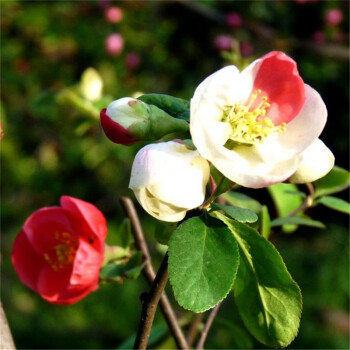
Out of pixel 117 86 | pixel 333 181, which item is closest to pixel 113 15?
pixel 117 86

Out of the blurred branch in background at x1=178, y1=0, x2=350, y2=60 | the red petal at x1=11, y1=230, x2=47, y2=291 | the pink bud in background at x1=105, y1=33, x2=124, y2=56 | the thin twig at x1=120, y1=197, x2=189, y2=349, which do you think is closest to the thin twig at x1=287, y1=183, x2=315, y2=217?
the thin twig at x1=120, y1=197, x2=189, y2=349

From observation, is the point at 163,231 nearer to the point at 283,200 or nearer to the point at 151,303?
the point at 151,303

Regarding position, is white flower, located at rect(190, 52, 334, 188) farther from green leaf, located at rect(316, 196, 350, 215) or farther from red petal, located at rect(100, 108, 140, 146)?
green leaf, located at rect(316, 196, 350, 215)

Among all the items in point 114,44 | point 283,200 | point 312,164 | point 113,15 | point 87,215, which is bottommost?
point 114,44

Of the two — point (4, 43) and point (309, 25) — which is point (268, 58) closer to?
point (309, 25)

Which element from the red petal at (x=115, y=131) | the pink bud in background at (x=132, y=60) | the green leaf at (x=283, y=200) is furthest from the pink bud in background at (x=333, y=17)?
the red petal at (x=115, y=131)

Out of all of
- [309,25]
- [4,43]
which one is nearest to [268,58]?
[309,25]
